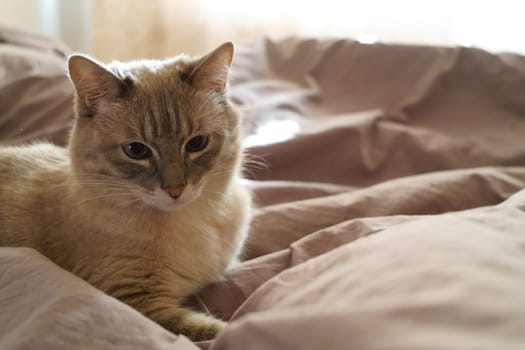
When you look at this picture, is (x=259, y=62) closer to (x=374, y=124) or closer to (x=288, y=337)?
(x=374, y=124)

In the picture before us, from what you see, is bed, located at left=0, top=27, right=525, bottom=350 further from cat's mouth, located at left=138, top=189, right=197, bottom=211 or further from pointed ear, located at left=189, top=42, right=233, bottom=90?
pointed ear, located at left=189, top=42, right=233, bottom=90

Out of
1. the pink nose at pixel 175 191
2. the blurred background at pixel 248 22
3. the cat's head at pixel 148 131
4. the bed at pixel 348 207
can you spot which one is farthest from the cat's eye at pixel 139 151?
the blurred background at pixel 248 22

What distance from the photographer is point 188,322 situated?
1.07 meters

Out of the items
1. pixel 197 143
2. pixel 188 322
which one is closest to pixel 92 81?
pixel 197 143

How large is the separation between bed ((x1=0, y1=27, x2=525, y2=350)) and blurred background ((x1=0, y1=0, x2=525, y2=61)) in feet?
1.19

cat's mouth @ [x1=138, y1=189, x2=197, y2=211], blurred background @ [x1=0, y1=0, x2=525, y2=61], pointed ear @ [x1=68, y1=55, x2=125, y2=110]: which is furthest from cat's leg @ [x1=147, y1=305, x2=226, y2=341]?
blurred background @ [x1=0, y1=0, x2=525, y2=61]

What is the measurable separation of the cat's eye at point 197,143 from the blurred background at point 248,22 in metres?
1.22

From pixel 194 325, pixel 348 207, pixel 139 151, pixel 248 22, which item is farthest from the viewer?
pixel 248 22

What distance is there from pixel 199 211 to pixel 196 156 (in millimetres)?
155

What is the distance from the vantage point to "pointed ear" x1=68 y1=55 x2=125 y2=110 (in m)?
1.12

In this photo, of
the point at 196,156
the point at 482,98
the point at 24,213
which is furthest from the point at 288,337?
the point at 482,98

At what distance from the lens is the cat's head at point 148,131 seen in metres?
1.14

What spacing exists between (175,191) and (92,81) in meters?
0.32

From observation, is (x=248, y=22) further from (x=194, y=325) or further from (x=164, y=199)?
(x=194, y=325)
